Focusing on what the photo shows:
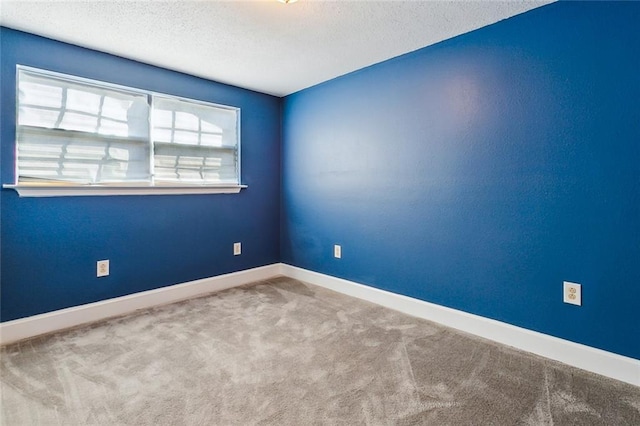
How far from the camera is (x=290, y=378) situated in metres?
1.75

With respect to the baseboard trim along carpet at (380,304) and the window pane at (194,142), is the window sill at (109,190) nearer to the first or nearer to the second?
the window pane at (194,142)

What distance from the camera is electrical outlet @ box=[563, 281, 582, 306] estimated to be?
1884mm

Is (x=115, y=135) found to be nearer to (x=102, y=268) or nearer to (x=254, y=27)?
(x=102, y=268)

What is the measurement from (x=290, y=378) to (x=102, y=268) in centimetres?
A: 186

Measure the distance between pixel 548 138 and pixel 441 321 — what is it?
4.79 feet

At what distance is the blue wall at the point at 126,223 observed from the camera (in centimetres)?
222

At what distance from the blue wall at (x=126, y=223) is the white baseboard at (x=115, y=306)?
5cm

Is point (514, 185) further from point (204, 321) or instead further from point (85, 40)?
point (85, 40)

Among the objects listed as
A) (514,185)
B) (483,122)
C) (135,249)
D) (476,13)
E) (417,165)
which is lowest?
(135,249)

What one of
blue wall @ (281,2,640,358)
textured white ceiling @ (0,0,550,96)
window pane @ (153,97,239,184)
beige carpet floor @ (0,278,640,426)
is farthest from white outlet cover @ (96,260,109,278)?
blue wall @ (281,2,640,358)

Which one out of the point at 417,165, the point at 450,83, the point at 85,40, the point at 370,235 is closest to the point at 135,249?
the point at 85,40

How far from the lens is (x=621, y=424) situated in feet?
4.64

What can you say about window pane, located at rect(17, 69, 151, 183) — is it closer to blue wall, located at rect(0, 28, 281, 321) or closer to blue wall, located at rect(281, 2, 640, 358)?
blue wall, located at rect(0, 28, 281, 321)

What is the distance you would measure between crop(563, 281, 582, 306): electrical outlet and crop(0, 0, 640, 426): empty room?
1 cm
